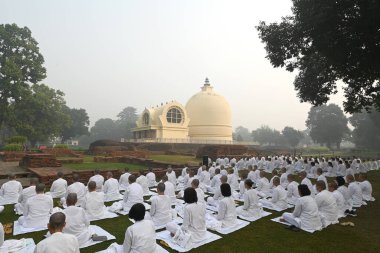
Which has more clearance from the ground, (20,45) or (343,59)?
(20,45)

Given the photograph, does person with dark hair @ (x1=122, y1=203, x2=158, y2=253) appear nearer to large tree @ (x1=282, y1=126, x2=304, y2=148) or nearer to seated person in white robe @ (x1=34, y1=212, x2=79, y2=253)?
seated person in white robe @ (x1=34, y1=212, x2=79, y2=253)

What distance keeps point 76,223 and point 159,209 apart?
1858 millimetres

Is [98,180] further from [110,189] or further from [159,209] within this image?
[159,209]

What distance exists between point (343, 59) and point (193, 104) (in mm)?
36488

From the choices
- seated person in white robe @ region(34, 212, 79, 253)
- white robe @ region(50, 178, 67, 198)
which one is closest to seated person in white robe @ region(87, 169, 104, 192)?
white robe @ region(50, 178, 67, 198)

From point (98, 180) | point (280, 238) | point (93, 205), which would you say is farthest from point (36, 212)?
point (280, 238)

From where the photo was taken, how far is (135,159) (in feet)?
63.2

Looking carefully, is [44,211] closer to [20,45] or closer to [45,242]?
[45,242]

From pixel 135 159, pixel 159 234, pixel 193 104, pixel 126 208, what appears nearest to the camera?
pixel 159 234

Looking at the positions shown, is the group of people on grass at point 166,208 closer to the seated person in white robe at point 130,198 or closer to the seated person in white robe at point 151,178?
the seated person in white robe at point 130,198

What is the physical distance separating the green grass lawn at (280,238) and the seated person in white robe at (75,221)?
1.00ft

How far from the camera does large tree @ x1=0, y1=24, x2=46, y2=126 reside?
2793cm

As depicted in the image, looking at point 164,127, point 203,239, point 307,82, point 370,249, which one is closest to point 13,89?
point 164,127

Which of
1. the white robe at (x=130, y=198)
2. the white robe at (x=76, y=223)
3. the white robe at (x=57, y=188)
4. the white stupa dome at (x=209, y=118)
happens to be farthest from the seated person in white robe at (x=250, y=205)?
the white stupa dome at (x=209, y=118)
